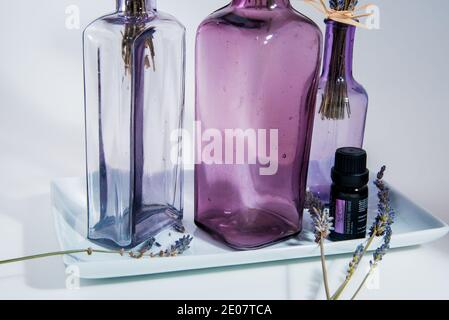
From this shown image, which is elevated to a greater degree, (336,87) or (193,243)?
(336,87)

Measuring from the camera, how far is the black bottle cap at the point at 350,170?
2.37 feet

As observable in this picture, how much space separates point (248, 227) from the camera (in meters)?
0.75

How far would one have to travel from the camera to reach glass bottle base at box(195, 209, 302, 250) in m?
0.73

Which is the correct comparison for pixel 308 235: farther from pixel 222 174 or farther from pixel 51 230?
pixel 51 230

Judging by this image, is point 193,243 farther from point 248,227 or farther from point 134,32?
point 134,32

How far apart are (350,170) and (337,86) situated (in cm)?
12

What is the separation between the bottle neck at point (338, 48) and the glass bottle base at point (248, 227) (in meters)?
0.17

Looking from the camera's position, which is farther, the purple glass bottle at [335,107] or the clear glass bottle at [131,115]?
the purple glass bottle at [335,107]

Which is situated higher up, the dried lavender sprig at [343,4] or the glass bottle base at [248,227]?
the dried lavender sprig at [343,4]

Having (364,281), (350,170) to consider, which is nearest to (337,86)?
(350,170)

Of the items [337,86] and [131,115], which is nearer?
[131,115]

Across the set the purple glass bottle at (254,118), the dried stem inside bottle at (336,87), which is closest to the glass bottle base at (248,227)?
the purple glass bottle at (254,118)

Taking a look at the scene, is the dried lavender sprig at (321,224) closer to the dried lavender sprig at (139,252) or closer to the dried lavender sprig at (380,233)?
the dried lavender sprig at (380,233)

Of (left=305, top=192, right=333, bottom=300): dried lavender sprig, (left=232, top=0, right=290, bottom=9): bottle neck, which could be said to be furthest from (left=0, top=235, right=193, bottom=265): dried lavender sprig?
(left=232, top=0, right=290, bottom=9): bottle neck
